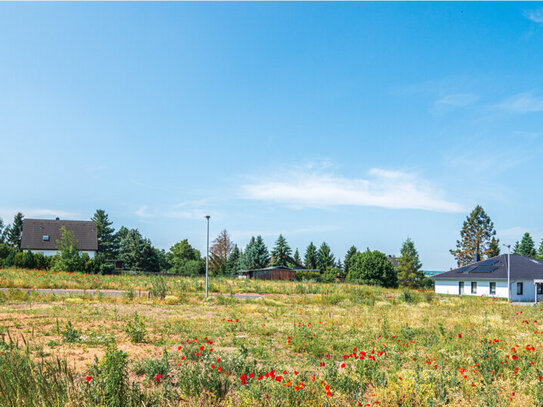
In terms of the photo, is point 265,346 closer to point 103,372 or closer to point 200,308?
point 103,372

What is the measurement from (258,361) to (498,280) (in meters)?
42.4

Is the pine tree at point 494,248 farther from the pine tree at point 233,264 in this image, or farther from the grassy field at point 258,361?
the grassy field at point 258,361

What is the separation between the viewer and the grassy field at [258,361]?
4559mm

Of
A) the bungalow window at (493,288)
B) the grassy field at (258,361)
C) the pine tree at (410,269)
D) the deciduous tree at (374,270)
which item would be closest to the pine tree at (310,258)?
the pine tree at (410,269)

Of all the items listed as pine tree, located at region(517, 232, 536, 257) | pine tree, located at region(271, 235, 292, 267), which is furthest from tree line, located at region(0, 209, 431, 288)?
pine tree, located at region(517, 232, 536, 257)

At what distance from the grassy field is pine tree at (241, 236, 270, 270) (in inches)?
2043

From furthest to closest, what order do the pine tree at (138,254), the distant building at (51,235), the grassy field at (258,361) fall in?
the pine tree at (138,254) < the distant building at (51,235) < the grassy field at (258,361)

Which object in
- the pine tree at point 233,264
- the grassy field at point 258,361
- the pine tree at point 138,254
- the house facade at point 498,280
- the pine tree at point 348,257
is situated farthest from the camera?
the pine tree at point 348,257

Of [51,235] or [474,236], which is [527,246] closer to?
[474,236]

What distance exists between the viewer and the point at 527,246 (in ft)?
241

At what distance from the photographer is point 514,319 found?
14250mm

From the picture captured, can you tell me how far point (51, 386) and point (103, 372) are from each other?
0.65m

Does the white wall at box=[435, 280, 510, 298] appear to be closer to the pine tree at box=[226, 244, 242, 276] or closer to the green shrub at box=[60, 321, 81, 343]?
the pine tree at box=[226, 244, 242, 276]

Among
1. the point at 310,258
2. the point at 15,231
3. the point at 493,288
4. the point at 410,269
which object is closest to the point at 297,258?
the point at 310,258
